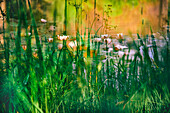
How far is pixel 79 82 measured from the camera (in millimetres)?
1088

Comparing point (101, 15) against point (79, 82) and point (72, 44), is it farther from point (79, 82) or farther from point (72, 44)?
point (79, 82)

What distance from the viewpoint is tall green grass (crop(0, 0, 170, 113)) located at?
104 cm

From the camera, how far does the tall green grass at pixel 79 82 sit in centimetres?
104

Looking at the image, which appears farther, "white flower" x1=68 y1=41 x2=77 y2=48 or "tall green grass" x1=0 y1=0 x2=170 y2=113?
"white flower" x1=68 y1=41 x2=77 y2=48

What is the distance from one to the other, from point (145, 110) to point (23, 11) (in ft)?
2.83

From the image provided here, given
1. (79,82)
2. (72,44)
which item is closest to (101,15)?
(72,44)

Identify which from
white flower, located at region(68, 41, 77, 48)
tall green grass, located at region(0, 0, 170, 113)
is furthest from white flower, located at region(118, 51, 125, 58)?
white flower, located at region(68, 41, 77, 48)

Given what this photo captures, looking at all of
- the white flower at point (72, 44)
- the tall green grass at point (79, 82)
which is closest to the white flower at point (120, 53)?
the tall green grass at point (79, 82)

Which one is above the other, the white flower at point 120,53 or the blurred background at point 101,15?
the blurred background at point 101,15

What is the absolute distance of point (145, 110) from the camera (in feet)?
3.46

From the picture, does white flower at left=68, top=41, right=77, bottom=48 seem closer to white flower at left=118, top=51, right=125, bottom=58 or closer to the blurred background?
the blurred background


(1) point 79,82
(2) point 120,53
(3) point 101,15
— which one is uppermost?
(3) point 101,15

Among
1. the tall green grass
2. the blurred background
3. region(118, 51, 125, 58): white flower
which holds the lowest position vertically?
the tall green grass

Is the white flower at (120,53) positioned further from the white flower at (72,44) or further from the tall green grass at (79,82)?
the white flower at (72,44)
